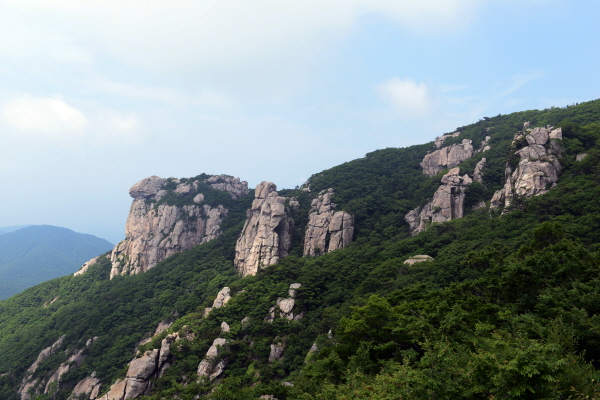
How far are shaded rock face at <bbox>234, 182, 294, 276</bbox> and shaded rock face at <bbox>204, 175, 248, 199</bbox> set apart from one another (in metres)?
29.3

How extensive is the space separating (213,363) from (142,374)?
7.30 metres

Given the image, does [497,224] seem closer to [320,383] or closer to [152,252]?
[320,383]

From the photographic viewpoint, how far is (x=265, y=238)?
55.1 meters

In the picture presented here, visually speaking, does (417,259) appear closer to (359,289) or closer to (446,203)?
(359,289)

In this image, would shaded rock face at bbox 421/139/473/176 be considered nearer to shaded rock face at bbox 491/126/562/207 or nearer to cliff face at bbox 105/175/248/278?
shaded rock face at bbox 491/126/562/207

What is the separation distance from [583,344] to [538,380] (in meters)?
6.31

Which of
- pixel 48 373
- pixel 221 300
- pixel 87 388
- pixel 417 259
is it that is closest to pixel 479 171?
pixel 417 259

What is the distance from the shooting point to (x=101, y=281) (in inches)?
2852

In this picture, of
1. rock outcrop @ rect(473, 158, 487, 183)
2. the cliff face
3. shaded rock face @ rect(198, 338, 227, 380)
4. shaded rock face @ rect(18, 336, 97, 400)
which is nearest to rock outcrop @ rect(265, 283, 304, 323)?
shaded rock face @ rect(198, 338, 227, 380)

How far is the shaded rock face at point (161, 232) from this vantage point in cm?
7375

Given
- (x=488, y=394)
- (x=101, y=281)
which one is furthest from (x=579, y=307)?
(x=101, y=281)

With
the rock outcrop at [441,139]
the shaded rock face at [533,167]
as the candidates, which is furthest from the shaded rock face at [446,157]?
the shaded rock face at [533,167]

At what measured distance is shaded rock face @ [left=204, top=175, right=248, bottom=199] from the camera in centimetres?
8940

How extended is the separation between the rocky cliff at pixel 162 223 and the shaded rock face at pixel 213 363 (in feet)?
138
